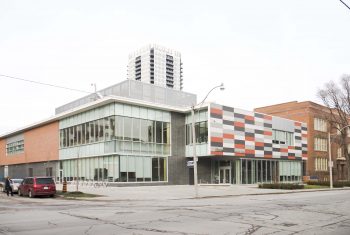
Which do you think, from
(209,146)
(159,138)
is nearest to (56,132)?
(159,138)

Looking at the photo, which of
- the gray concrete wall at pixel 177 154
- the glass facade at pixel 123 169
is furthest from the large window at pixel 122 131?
the glass facade at pixel 123 169

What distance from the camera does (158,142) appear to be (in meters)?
46.2

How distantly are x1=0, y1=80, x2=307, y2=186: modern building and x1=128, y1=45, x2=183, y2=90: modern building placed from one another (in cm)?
11404

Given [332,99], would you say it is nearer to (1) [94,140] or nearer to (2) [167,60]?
(1) [94,140]

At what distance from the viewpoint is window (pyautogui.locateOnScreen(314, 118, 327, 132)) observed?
2744 inches

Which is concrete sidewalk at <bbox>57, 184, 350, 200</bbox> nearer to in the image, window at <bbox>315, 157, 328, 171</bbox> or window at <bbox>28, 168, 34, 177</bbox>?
window at <bbox>28, 168, 34, 177</bbox>

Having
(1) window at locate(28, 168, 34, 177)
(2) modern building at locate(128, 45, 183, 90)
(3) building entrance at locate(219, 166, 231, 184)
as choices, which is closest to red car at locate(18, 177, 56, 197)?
(3) building entrance at locate(219, 166, 231, 184)

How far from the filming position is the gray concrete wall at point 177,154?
154 feet

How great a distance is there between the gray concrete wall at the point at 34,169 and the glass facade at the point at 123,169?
8.55 metres

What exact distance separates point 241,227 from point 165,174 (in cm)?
3433

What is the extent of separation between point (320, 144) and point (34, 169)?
47482 millimetres

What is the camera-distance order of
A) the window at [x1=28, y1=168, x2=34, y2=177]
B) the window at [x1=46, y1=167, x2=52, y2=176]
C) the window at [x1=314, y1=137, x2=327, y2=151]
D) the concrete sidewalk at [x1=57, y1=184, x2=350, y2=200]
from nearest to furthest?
the concrete sidewalk at [x1=57, y1=184, x2=350, y2=200], the window at [x1=46, y1=167, x2=52, y2=176], the window at [x1=28, y1=168, x2=34, y2=177], the window at [x1=314, y1=137, x2=327, y2=151]

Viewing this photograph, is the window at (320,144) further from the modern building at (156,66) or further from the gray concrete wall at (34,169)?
the modern building at (156,66)

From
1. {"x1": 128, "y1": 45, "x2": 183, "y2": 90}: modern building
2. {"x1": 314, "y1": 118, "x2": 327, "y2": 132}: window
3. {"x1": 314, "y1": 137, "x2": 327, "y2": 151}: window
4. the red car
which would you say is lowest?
the red car
